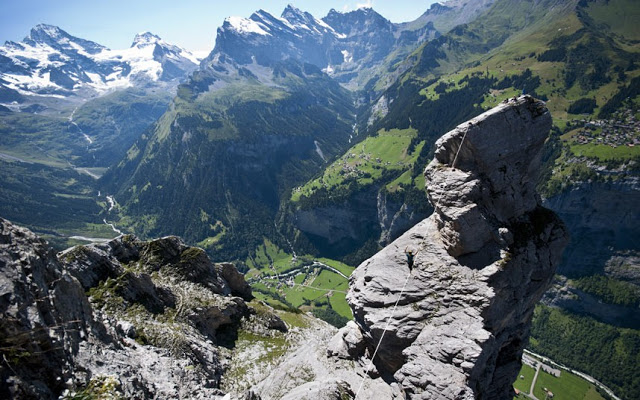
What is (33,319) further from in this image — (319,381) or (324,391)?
(319,381)

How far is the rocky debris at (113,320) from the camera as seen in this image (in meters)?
18.1

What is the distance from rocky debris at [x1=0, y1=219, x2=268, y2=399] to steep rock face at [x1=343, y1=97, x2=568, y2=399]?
Result: 1906cm

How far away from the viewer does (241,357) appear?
4391 centimetres

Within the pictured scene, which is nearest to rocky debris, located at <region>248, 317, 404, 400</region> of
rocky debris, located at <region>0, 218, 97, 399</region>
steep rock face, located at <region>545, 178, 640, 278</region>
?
rocky debris, located at <region>0, 218, 97, 399</region>

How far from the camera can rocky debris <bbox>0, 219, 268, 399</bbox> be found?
1808 cm

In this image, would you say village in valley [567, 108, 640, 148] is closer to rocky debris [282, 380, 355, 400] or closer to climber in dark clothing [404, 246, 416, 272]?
climber in dark clothing [404, 246, 416, 272]

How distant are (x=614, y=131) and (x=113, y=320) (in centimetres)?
24933

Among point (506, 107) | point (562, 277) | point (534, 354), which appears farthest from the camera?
point (562, 277)

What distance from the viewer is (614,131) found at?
18450 cm

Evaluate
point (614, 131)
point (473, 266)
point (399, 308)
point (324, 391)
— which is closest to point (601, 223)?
point (614, 131)

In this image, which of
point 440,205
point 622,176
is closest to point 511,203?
point 440,205

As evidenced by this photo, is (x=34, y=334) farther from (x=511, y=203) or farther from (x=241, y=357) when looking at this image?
(x=511, y=203)

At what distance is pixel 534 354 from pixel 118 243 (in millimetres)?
175225

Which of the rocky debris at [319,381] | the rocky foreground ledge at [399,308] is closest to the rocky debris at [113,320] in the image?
the rocky foreground ledge at [399,308]
